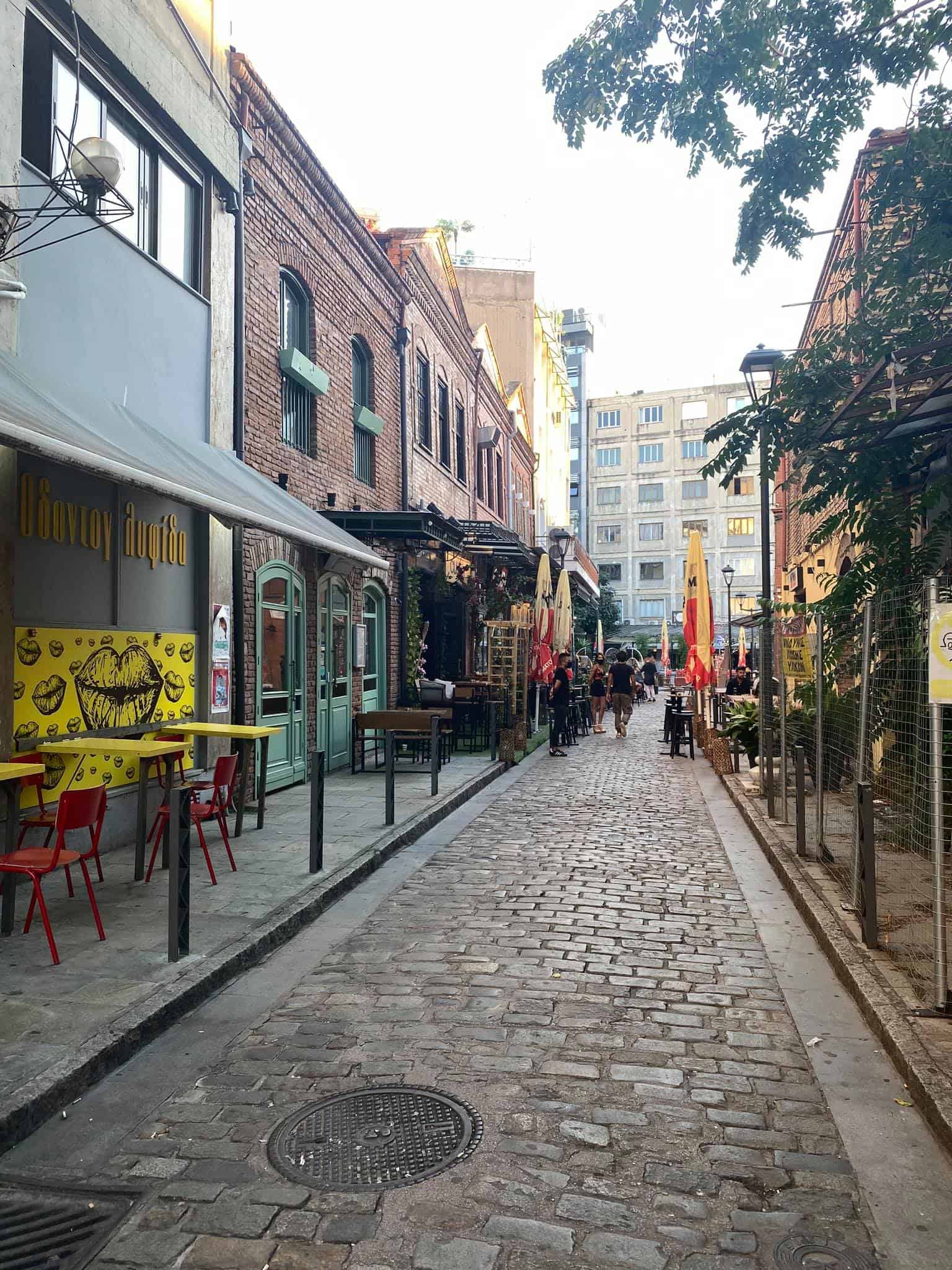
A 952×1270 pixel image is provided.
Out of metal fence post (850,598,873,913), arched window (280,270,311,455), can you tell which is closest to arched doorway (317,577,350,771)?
arched window (280,270,311,455)

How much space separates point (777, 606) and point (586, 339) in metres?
73.3

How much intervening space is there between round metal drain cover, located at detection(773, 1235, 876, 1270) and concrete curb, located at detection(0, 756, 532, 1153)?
2664mm

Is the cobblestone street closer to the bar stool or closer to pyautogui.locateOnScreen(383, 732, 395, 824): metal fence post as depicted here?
pyautogui.locateOnScreen(383, 732, 395, 824): metal fence post

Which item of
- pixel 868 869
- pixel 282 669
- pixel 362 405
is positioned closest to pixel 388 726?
pixel 282 669

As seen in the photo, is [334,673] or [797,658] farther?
[334,673]

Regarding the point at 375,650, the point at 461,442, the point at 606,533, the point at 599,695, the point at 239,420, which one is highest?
the point at 606,533

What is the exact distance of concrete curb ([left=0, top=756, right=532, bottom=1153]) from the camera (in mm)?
3676

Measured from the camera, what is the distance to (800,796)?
7.98 metres

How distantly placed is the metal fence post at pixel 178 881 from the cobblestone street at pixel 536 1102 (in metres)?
0.71

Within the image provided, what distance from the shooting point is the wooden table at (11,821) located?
222 inches

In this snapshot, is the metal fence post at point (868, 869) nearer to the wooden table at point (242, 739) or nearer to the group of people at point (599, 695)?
the wooden table at point (242, 739)

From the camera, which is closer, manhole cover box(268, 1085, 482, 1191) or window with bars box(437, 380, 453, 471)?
manhole cover box(268, 1085, 482, 1191)

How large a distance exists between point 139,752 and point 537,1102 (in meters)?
4.11

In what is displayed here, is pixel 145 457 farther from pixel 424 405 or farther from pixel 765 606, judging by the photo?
pixel 424 405
